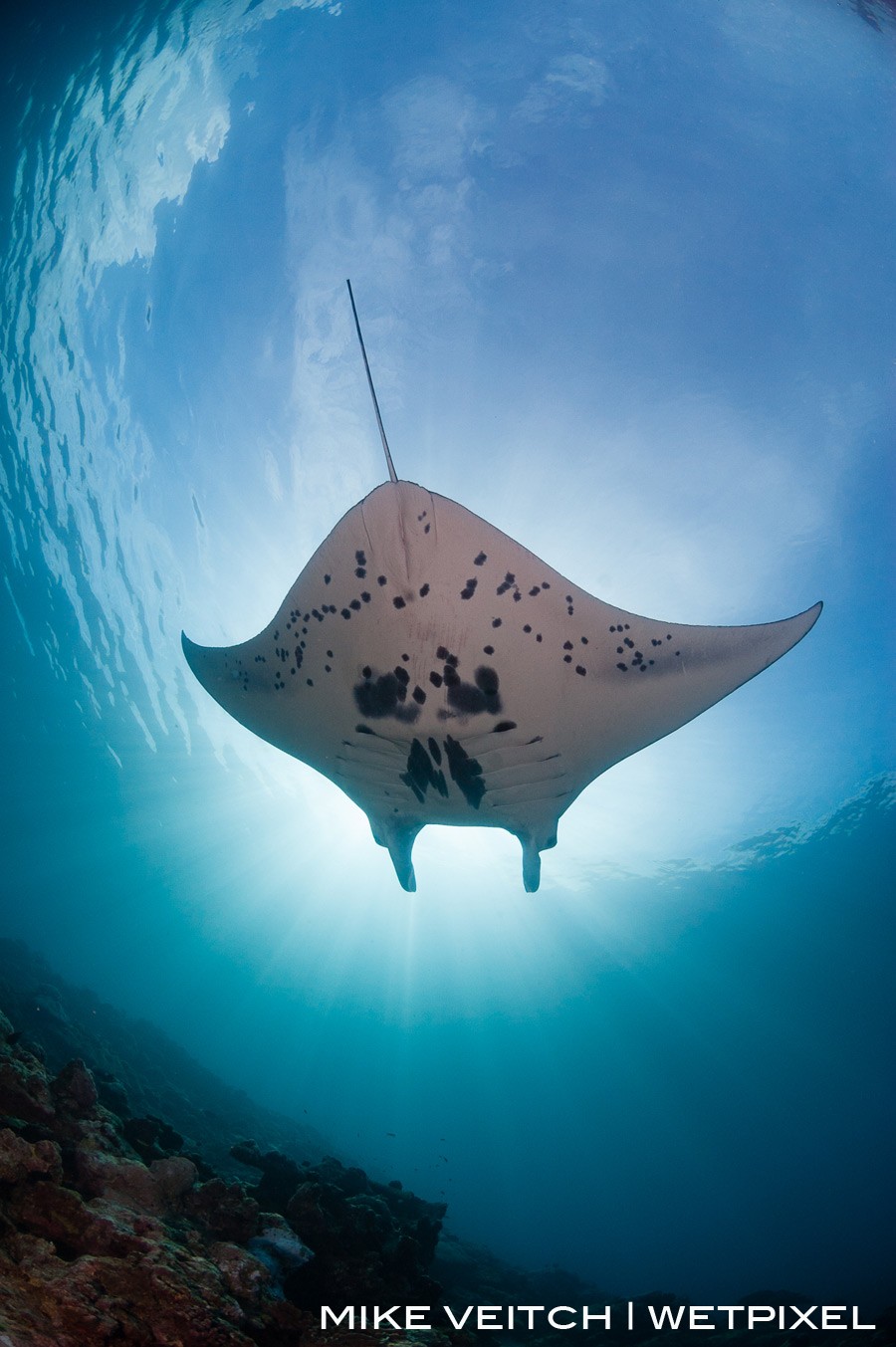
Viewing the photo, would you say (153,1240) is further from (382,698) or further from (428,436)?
(428,436)

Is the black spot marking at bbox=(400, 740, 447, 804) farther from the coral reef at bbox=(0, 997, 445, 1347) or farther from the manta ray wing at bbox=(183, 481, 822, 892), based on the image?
the coral reef at bbox=(0, 997, 445, 1347)

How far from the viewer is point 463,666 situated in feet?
11.4

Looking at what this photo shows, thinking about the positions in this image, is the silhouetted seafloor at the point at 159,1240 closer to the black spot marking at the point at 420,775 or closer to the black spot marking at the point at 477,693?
the black spot marking at the point at 420,775

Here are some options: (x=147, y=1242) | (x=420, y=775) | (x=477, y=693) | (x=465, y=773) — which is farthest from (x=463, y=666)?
(x=147, y=1242)

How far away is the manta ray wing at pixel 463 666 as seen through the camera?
3.12 m

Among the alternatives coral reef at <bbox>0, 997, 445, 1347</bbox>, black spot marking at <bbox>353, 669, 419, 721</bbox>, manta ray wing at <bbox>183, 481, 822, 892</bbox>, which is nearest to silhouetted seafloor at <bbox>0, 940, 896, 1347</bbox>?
coral reef at <bbox>0, 997, 445, 1347</bbox>

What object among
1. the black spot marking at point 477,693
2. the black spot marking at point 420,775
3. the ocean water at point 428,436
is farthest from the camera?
the ocean water at point 428,436

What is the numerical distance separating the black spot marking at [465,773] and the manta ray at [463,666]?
0.01 m

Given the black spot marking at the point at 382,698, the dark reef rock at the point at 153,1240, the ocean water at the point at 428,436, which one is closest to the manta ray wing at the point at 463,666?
the black spot marking at the point at 382,698

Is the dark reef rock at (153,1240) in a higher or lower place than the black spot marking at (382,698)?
lower

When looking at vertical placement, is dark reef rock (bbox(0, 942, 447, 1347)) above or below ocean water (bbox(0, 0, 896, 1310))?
below

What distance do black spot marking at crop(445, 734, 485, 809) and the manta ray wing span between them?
0.01 m

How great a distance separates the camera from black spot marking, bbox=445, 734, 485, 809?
3.87 m

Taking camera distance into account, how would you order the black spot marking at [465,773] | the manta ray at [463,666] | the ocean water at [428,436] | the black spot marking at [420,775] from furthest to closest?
the ocean water at [428,436], the black spot marking at [420,775], the black spot marking at [465,773], the manta ray at [463,666]
